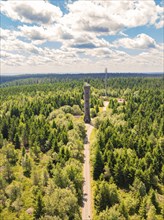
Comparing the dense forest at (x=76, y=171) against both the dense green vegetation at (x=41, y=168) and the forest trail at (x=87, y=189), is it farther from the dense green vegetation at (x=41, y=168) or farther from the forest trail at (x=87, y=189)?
the forest trail at (x=87, y=189)

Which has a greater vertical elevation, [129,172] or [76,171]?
[76,171]

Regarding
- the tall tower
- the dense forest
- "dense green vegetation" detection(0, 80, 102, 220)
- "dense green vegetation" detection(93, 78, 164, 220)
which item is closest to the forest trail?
the dense forest

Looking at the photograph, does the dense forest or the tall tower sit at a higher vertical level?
the tall tower

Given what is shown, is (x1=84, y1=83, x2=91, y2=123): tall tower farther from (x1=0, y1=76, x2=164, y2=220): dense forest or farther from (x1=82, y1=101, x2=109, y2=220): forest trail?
(x1=82, y1=101, x2=109, y2=220): forest trail

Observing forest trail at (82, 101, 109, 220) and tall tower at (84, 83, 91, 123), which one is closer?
forest trail at (82, 101, 109, 220)

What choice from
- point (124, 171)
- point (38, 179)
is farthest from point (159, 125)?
point (38, 179)

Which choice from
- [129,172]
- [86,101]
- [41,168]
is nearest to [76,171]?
[129,172]

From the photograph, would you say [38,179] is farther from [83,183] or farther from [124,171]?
[124,171]

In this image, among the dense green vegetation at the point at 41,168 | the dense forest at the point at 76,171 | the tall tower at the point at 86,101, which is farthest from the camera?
the tall tower at the point at 86,101

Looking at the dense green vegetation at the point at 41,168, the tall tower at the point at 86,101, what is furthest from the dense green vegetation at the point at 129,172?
the tall tower at the point at 86,101

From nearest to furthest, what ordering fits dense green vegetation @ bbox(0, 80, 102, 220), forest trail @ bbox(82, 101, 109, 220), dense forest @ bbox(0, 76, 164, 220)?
Answer: dense green vegetation @ bbox(0, 80, 102, 220) < dense forest @ bbox(0, 76, 164, 220) < forest trail @ bbox(82, 101, 109, 220)

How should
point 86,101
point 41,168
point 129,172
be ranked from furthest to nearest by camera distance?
1. point 86,101
2. point 41,168
3. point 129,172

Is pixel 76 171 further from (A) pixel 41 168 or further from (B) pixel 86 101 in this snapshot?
(B) pixel 86 101
